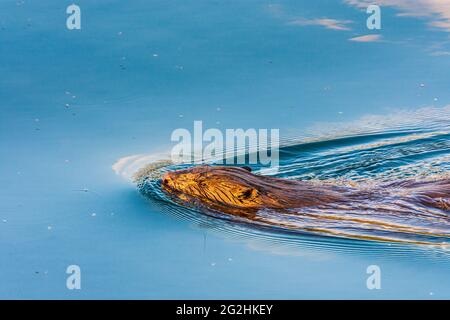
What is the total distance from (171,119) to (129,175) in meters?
1.05

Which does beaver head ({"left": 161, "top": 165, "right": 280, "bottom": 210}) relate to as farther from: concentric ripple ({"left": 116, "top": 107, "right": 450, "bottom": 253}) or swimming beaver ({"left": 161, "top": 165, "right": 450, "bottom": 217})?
concentric ripple ({"left": 116, "top": 107, "right": 450, "bottom": 253})

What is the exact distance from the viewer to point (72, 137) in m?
9.70

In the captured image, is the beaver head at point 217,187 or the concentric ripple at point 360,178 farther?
the beaver head at point 217,187

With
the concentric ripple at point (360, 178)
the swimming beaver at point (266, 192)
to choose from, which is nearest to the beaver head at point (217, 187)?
the swimming beaver at point (266, 192)

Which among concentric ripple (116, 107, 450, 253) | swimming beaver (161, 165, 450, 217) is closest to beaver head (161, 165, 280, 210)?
swimming beaver (161, 165, 450, 217)

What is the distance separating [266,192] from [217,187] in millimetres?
449

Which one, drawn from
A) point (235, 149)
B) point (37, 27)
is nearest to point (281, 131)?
point (235, 149)

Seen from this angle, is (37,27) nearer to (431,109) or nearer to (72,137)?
(72,137)

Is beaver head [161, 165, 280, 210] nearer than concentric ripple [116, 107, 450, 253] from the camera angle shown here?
No

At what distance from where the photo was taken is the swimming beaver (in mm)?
8711

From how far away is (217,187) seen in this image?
29.3ft

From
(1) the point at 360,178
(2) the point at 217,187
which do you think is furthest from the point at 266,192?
(1) the point at 360,178

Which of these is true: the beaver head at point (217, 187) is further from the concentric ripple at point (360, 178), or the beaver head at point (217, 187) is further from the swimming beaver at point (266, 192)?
the concentric ripple at point (360, 178)

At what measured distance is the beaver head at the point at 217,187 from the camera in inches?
347
